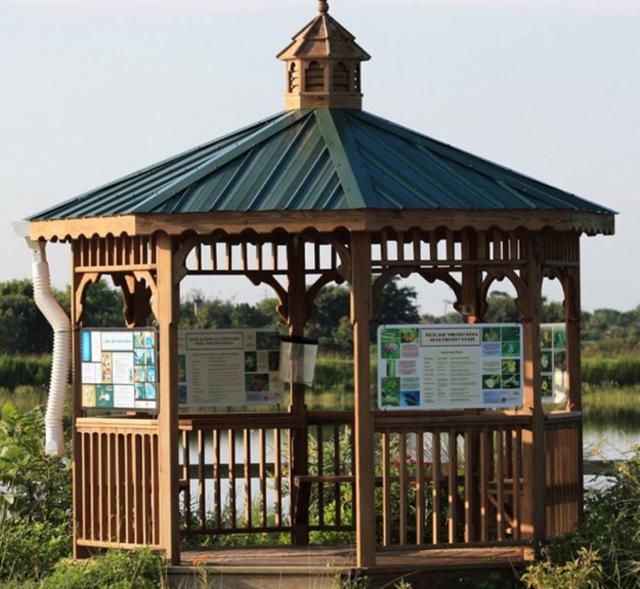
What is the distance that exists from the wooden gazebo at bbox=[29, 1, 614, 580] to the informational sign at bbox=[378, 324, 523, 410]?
141mm

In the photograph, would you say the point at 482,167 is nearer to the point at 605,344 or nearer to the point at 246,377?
the point at 246,377

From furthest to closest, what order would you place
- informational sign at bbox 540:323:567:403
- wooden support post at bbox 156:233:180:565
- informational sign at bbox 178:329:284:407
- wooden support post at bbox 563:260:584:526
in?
informational sign at bbox 178:329:284:407, informational sign at bbox 540:323:567:403, wooden support post at bbox 563:260:584:526, wooden support post at bbox 156:233:180:565

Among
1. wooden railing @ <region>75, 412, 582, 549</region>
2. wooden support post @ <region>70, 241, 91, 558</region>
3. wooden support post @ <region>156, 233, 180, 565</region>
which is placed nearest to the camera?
wooden support post @ <region>156, 233, 180, 565</region>

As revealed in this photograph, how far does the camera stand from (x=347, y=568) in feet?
38.9

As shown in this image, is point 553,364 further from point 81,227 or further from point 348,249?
point 81,227

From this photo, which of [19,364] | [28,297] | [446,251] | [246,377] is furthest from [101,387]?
[28,297]

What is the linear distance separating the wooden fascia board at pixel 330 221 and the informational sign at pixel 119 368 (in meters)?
0.84

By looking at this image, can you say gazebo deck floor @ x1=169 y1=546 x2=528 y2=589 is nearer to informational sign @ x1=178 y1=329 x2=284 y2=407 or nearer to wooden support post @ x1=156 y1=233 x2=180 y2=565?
wooden support post @ x1=156 y1=233 x2=180 y2=565

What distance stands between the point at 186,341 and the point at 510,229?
131 inches

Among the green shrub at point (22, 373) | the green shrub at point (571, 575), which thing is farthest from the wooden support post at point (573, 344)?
the green shrub at point (22, 373)

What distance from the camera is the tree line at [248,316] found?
42375mm

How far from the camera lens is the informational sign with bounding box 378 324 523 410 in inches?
474

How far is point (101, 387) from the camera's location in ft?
41.7

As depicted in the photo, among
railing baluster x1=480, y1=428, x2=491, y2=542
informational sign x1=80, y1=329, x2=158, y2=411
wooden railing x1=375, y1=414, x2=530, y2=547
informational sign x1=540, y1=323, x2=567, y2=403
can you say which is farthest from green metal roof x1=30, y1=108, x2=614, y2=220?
railing baluster x1=480, y1=428, x2=491, y2=542
